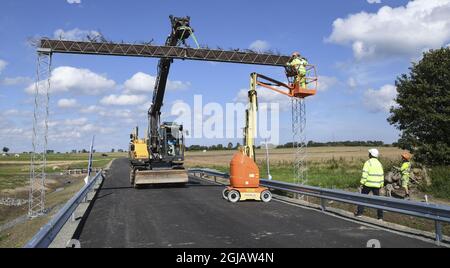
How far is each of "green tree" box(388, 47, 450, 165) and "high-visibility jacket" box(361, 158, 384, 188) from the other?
56.1 feet

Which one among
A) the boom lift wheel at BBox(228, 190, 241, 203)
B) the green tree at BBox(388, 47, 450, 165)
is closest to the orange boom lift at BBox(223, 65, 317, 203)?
the boom lift wheel at BBox(228, 190, 241, 203)

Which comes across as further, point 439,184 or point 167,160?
point 167,160

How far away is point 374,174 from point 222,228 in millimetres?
4320

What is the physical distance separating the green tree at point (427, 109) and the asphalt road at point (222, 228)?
53.5 ft

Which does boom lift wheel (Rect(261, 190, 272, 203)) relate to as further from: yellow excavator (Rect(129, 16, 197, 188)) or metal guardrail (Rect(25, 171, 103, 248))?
yellow excavator (Rect(129, 16, 197, 188))

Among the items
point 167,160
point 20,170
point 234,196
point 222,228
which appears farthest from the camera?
point 20,170

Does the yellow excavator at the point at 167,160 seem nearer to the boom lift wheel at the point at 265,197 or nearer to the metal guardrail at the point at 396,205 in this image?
the boom lift wheel at the point at 265,197

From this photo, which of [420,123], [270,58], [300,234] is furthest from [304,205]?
[420,123]

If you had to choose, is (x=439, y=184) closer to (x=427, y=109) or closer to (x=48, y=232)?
(x=427, y=109)

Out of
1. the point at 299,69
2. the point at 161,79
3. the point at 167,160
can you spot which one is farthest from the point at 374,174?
the point at 161,79

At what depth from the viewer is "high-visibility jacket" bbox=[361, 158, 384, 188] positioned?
11.9m

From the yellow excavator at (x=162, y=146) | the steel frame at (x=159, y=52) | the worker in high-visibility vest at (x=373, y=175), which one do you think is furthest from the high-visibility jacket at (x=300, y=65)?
the worker in high-visibility vest at (x=373, y=175)

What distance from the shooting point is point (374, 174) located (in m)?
11.9
